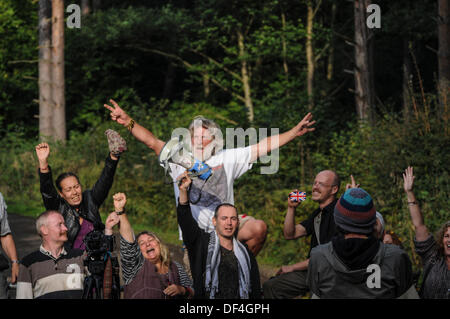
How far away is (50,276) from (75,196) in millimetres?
856

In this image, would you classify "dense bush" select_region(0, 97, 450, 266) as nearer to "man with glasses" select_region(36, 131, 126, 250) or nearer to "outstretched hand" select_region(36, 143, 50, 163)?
"man with glasses" select_region(36, 131, 126, 250)

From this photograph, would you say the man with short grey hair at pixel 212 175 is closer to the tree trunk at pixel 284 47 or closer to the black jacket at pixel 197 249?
the black jacket at pixel 197 249

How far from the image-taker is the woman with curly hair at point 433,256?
14.8ft

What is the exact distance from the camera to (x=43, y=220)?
467 centimetres

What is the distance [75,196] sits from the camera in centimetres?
523

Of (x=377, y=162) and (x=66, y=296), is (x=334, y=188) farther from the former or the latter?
(x=377, y=162)

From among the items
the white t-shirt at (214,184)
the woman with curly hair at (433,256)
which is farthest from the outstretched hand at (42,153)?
the woman with curly hair at (433,256)

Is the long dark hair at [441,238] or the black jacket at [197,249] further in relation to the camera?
the long dark hair at [441,238]

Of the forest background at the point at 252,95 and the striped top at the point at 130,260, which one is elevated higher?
the forest background at the point at 252,95

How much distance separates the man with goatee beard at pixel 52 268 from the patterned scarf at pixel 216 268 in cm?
97

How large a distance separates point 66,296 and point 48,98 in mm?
12855

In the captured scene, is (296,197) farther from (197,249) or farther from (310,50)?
(310,50)

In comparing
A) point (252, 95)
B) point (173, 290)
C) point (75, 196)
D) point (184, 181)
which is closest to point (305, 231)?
point (173, 290)
